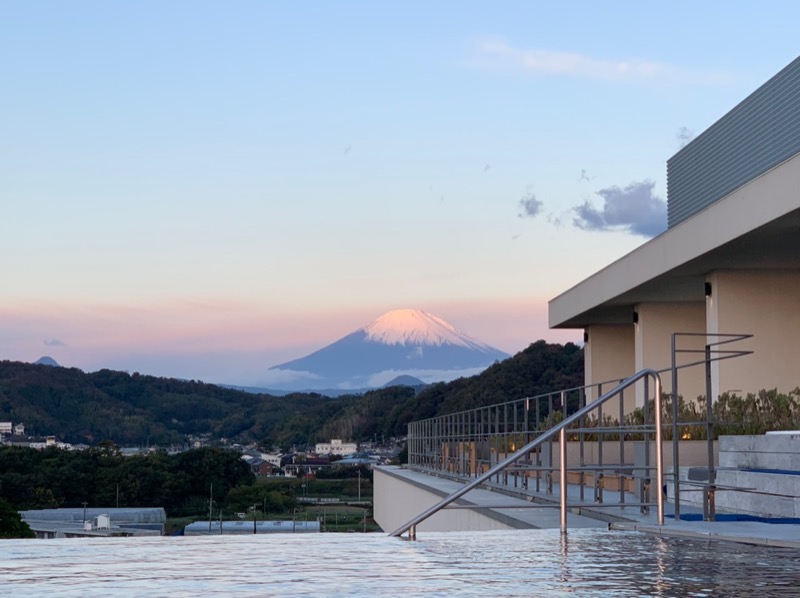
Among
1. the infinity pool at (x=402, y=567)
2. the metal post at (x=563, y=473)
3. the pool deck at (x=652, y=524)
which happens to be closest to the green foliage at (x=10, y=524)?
the pool deck at (x=652, y=524)

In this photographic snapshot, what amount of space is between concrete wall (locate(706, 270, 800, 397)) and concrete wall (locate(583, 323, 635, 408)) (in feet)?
33.0

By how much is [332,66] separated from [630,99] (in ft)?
24.2

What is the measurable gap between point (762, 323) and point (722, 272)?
1.08 m

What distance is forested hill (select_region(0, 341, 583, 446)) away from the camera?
317 feet

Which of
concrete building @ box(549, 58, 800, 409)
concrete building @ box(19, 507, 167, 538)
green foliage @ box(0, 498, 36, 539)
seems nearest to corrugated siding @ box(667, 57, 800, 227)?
concrete building @ box(549, 58, 800, 409)

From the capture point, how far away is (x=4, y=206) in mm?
35969

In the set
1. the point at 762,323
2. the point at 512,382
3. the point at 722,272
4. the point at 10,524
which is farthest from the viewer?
the point at 512,382

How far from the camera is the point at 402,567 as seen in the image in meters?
6.65

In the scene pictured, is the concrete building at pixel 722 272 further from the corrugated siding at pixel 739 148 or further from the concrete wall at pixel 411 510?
the concrete wall at pixel 411 510

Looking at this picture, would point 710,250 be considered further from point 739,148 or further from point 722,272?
point 739,148

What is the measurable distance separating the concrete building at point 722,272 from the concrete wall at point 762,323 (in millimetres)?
17

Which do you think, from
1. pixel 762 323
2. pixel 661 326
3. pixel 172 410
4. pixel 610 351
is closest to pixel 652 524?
pixel 762 323

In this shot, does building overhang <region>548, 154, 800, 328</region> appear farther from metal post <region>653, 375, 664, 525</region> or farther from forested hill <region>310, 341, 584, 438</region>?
forested hill <region>310, 341, 584, 438</region>

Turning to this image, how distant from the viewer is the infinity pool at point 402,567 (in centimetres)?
565
